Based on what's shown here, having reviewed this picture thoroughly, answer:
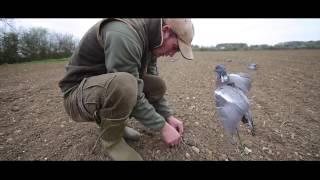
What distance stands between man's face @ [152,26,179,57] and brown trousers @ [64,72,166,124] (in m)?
0.29

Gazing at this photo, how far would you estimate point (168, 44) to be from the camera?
152cm

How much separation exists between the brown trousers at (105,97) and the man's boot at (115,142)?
5cm

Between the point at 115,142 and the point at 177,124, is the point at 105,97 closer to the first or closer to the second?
the point at 115,142

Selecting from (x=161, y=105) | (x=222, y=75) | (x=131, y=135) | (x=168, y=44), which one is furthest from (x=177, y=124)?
(x=222, y=75)

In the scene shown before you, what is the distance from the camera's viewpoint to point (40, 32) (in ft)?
9.85

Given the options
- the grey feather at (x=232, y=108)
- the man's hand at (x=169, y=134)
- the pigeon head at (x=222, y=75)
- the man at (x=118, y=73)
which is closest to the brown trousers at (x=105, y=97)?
the man at (x=118, y=73)

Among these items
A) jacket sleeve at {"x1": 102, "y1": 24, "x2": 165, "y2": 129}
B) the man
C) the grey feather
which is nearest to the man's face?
the man

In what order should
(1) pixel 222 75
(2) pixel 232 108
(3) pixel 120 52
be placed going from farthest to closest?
Result: (1) pixel 222 75 < (2) pixel 232 108 < (3) pixel 120 52

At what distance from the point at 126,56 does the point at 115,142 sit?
543 millimetres

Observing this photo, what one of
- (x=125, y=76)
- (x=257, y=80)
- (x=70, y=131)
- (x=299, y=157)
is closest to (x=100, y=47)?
(x=125, y=76)

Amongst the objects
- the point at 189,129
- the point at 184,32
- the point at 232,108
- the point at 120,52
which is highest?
the point at 184,32

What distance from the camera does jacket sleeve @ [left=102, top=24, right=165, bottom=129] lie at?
1.28 metres

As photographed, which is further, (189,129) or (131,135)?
(189,129)
